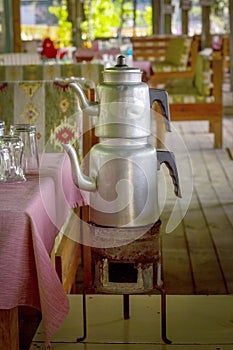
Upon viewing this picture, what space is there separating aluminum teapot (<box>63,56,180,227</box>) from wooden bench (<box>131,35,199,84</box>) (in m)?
6.85

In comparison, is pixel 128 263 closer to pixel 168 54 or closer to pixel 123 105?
pixel 123 105

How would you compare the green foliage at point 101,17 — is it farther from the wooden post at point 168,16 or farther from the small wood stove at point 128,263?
the small wood stove at point 128,263

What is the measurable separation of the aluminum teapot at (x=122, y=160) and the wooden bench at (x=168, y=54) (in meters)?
6.85

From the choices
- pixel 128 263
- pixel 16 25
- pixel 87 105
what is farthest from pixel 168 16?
pixel 128 263

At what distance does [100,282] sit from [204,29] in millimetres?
11237

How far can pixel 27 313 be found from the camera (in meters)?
2.86

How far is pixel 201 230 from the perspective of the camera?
396 cm

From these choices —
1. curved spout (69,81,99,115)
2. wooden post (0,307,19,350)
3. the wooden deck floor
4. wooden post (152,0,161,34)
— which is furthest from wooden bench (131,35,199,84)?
wooden post (0,307,19,350)

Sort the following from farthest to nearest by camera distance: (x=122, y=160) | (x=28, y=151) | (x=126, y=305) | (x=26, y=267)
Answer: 1. (x=126, y=305)
2. (x=28, y=151)
3. (x=122, y=160)
4. (x=26, y=267)

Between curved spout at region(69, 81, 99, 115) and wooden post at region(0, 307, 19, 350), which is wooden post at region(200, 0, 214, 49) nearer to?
curved spout at region(69, 81, 99, 115)

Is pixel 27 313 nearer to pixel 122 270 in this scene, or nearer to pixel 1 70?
pixel 122 270

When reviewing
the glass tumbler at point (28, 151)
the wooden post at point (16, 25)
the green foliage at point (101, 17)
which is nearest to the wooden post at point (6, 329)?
the glass tumbler at point (28, 151)

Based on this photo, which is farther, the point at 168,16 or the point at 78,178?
the point at 168,16

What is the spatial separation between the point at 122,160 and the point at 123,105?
15cm
